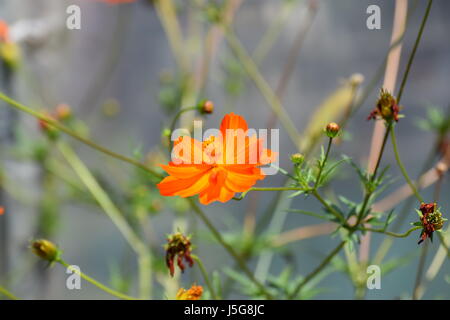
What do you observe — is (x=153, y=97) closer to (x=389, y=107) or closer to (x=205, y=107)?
(x=205, y=107)

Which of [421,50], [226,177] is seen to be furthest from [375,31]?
[226,177]

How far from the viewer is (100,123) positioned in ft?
2.85

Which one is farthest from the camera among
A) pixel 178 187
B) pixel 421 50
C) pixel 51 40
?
pixel 51 40

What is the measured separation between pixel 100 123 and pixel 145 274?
33 cm

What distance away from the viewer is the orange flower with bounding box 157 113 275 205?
1.00 feet

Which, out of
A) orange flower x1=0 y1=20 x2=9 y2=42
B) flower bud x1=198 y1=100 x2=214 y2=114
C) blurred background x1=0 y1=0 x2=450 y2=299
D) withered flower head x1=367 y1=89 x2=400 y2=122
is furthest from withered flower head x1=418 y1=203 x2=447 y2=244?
orange flower x1=0 y1=20 x2=9 y2=42

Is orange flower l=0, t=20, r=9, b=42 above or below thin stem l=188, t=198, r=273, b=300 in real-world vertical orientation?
above

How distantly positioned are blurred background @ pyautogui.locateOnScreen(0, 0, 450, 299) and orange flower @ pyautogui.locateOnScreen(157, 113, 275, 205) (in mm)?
367

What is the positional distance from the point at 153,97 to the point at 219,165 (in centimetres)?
56

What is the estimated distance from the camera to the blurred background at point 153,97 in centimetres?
74

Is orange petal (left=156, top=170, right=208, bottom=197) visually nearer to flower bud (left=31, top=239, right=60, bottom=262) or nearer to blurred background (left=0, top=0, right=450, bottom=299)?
flower bud (left=31, top=239, right=60, bottom=262)

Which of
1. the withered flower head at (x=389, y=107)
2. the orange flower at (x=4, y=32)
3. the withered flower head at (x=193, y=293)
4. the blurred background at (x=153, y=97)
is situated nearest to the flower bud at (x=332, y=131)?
the withered flower head at (x=389, y=107)
